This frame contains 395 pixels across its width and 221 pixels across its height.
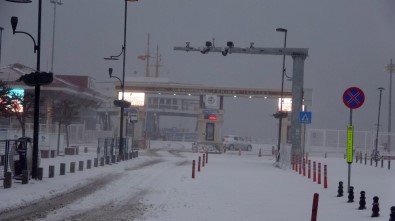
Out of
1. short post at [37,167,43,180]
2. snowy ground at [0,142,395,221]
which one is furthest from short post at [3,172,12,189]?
short post at [37,167,43,180]

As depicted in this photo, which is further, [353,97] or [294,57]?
[294,57]

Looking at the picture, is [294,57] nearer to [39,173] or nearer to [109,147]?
[109,147]

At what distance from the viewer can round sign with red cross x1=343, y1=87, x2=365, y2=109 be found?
19016mm

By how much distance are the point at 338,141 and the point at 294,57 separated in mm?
30705

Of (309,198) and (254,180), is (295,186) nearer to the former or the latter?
(254,180)

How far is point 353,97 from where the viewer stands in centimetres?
1914

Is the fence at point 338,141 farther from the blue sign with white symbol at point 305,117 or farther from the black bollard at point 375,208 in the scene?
the black bollard at point 375,208

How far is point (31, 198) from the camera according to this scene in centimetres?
1636

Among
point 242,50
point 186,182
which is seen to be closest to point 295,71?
point 242,50

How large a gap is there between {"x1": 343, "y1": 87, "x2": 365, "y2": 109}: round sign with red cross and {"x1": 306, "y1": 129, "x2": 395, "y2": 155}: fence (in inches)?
1853

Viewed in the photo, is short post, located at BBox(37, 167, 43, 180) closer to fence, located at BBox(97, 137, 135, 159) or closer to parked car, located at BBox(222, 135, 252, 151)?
fence, located at BBox(97, 137, 135, 159)

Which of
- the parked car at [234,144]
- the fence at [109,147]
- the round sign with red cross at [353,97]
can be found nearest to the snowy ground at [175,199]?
the round sign with red cross at [353,97]

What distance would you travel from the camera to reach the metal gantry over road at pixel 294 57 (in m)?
37.3

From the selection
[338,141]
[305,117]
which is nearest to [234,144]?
[338,141]
